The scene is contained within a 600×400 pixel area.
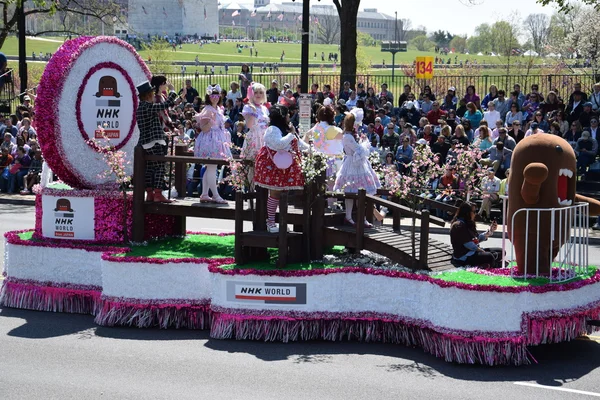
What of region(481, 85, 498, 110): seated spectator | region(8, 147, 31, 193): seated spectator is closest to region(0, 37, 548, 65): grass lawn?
region(481, 85, 498, 110): seated spectator

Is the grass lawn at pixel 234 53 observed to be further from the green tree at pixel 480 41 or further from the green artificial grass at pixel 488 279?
the green artificial grass at pixel 488 279

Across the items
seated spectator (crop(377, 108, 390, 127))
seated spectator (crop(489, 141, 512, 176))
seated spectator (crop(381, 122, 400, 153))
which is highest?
seated spectator (crop(377, 108, 390, 127))

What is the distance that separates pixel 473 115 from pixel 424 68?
13.6m

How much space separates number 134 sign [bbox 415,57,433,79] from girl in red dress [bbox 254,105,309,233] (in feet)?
80.4

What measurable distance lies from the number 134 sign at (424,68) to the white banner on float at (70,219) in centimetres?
2410

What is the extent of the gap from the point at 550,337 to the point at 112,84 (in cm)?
643

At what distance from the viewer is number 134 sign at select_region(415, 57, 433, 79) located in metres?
34.4

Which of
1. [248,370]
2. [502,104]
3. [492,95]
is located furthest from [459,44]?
[248,370]

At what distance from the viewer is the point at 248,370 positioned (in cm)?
885

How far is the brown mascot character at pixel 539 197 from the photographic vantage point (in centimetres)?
934

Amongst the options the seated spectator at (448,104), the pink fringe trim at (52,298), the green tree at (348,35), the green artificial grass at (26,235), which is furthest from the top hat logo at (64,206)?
the green tree at (348,35)

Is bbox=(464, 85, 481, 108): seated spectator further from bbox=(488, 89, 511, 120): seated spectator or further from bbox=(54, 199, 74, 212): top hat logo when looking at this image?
bbox=(54, 199, 74, 212): top hat logo

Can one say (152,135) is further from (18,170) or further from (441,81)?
(441,81)

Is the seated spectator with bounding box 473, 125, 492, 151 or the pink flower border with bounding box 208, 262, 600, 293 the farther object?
the seated spectator with bounding box 473, 125, 492, 151
